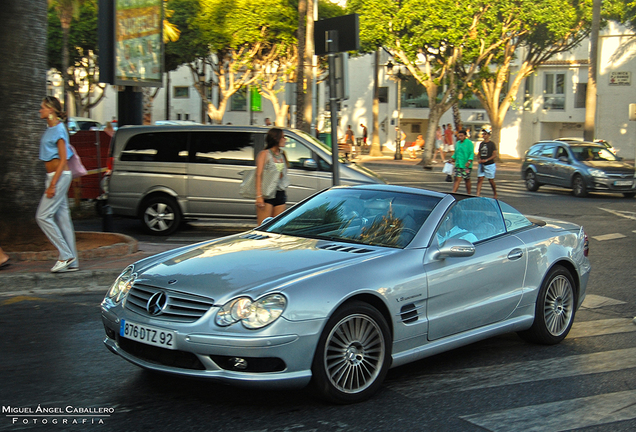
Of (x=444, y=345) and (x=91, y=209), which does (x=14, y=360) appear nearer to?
(x=444, y=345)

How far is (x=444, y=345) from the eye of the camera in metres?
5.20

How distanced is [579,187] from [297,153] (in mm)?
11860

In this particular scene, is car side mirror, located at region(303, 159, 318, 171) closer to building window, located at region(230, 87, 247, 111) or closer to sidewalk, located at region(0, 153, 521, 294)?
sidewalk, located at region(0, 153, 521, 294)

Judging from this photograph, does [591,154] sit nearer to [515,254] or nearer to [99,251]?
Answer: [99,251]

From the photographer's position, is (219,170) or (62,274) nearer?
(62,274)

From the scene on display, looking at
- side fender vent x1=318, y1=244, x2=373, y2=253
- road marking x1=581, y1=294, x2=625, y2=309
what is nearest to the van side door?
road marking x1=581, y1=294, x2=625, y2=309

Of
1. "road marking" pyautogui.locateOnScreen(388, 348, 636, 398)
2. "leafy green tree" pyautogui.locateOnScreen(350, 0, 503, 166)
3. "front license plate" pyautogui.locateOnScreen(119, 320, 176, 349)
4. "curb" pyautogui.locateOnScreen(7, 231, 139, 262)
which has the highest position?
"leafy green tree" pyautogui.locateOnScreen(350, 0, 503, 166)

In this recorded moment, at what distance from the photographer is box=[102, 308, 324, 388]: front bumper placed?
13.7 ft

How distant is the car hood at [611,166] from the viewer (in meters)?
21.4

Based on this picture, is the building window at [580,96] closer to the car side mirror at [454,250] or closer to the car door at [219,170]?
the car door at [219,170]

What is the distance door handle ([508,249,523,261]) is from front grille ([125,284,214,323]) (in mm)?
2544

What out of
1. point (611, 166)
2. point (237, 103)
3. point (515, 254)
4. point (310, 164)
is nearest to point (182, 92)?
point (237, 103)

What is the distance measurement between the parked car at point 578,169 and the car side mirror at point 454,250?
1739cm

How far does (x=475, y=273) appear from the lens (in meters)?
5.43
